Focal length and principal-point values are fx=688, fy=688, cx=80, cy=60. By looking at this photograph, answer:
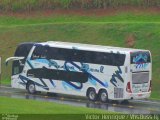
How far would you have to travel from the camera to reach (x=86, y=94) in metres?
41.0

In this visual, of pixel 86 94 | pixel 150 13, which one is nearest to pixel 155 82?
pixel 86 94

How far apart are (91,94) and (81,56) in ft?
7.78

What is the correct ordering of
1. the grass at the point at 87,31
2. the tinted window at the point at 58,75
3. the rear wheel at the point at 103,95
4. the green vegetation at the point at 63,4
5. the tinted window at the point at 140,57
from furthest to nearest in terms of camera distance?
the green vegetation at the point at 63,4 < the grass at the point at 87,31 < the tinted window at the point at 58,75 < the rear wheel at the point at 103,95 < the tinted window at the point at 140,57

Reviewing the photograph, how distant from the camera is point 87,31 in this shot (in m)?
56.2

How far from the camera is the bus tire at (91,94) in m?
40.4

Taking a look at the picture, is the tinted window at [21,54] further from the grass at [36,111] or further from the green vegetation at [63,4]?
the green vegetation at [63,4]

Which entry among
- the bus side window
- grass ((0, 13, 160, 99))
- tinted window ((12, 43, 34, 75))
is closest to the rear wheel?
the bus side window

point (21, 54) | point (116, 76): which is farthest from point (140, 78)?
point (21, 54)

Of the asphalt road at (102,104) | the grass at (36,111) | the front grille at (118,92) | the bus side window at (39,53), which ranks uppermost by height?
the bus side window at (39,53)

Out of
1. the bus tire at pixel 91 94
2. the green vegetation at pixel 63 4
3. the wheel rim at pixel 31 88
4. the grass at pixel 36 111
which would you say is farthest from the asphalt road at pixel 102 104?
the green vegetation at pixel 63 4

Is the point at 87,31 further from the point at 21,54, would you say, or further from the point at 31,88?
the point at 31,88

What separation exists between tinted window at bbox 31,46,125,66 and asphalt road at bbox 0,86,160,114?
2.41 m

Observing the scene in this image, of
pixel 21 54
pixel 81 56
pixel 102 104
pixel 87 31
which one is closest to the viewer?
pixel 102 104

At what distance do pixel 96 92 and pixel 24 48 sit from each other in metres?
7.11
